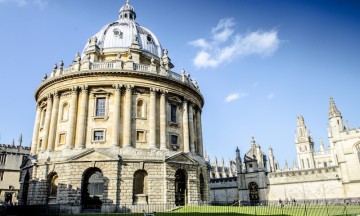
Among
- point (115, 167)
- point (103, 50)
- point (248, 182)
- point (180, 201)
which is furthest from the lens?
point (248, 182)

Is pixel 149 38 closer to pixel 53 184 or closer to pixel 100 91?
pixel 100 91

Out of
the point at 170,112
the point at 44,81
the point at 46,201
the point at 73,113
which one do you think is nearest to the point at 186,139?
the point at 170,112

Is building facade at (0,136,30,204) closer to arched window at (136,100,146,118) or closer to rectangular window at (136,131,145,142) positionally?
arched window at (136,100,146,118)

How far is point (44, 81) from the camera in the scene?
33219 mm

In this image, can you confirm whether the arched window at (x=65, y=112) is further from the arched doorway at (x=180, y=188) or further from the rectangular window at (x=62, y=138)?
the arched doorway at (x=180, y=188)

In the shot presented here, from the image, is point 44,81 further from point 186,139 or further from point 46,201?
point 186,139

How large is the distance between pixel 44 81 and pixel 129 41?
40.1ft

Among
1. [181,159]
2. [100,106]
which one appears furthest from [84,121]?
[181,159]

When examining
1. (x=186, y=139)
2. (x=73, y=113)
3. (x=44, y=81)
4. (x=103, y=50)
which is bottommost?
(x=186, y=139)

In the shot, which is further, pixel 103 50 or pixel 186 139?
pixel 103 50

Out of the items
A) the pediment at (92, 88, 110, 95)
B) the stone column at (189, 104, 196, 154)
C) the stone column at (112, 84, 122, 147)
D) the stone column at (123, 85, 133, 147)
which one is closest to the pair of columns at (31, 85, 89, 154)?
the pediment at (92, 88, 110, 95)

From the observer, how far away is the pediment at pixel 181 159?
28.9 metres

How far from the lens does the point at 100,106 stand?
3048 cm

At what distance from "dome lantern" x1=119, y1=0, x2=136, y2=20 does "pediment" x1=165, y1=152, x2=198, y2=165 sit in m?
27.1
